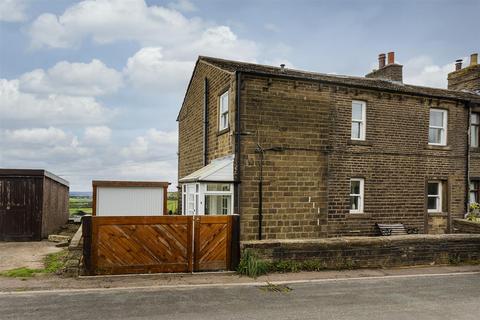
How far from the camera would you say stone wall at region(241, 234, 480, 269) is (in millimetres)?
10031

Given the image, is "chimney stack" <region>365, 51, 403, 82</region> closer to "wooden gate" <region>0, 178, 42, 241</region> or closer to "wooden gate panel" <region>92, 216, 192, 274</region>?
"wooden gate panel" <region>92, 216, 192, 274</region>

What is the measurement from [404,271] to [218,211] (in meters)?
6.33

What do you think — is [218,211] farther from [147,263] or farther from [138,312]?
[138,312]

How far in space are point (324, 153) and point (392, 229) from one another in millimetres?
4247

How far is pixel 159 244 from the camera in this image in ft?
31.4

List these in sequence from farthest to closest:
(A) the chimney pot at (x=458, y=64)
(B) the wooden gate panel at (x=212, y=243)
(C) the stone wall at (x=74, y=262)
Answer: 1. (A) the chimney pot at (x=458, y=64)
2. (B) the wooden gate panel at (x=212, y=243)
3. (C) the stone wall at (x=74, y=262)

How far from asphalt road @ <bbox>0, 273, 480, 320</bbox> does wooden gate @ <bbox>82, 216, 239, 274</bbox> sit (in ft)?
4.31

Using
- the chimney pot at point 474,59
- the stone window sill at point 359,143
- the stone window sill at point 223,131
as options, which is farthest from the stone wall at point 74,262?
the chimney pot at point 474,59

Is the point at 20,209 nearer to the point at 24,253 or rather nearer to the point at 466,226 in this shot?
the point at 24,253

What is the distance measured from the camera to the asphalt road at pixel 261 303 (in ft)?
21.9

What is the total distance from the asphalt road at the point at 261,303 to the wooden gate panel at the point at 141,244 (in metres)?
1.30

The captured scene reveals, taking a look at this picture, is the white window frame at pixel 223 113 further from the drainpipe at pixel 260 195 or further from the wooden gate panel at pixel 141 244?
the wooden gate panel at pixel 141 244

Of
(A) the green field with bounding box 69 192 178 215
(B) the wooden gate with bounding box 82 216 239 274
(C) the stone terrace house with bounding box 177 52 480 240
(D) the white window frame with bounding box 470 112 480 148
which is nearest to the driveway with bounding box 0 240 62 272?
(B) the wooden gate with bounding box 82 216 239 274

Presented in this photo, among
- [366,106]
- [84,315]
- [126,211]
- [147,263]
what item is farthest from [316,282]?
[126,211]
